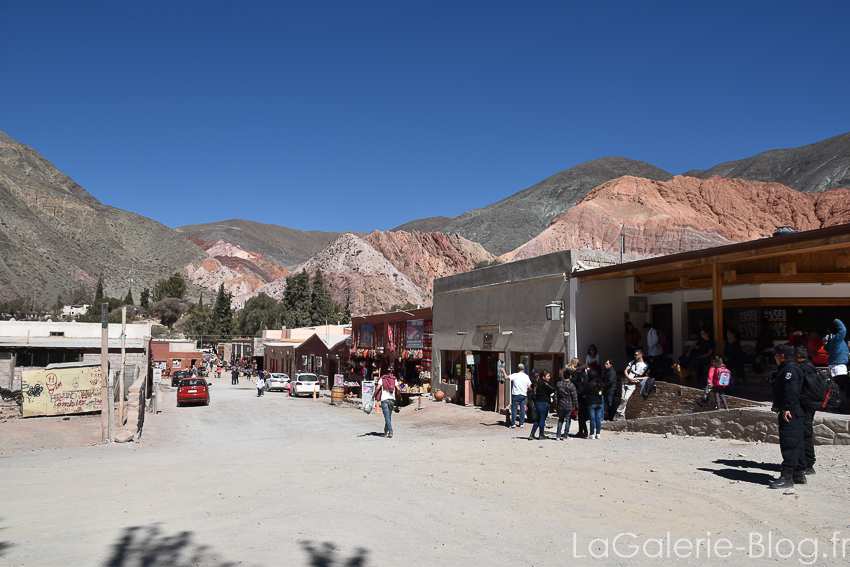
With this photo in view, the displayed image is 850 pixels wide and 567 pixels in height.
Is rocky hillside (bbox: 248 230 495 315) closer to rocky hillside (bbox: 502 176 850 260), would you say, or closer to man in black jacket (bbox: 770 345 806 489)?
rocky hillside (bbox: 502 176 850 260)

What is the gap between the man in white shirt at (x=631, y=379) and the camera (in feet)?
49.7

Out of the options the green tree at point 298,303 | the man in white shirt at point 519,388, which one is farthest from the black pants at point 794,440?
the green tree at point 298,303

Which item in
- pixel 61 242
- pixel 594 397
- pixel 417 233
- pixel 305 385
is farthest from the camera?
pixel 417 233

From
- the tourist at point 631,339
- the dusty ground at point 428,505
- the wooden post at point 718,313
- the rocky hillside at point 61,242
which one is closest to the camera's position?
the dusty ground at point 428,505

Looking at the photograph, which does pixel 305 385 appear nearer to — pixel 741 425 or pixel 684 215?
pixel 741 425

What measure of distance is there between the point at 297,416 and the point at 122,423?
303 inches

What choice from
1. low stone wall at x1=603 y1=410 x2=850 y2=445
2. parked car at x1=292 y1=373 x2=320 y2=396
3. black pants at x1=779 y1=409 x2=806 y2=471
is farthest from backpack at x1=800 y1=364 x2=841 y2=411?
parked car at x1=292 y1=373 x2=320 y2=396

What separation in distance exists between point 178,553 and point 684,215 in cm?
11596

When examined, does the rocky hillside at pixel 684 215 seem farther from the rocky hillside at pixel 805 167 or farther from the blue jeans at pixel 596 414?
the blue jeans at pixel 596 414

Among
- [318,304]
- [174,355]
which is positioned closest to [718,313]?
[174,355]

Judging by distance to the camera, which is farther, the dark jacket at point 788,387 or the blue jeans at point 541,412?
the blue jeans at point 541,412

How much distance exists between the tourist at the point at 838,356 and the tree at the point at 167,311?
133 m

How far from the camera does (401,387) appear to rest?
1165 inches

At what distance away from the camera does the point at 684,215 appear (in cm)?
11131
